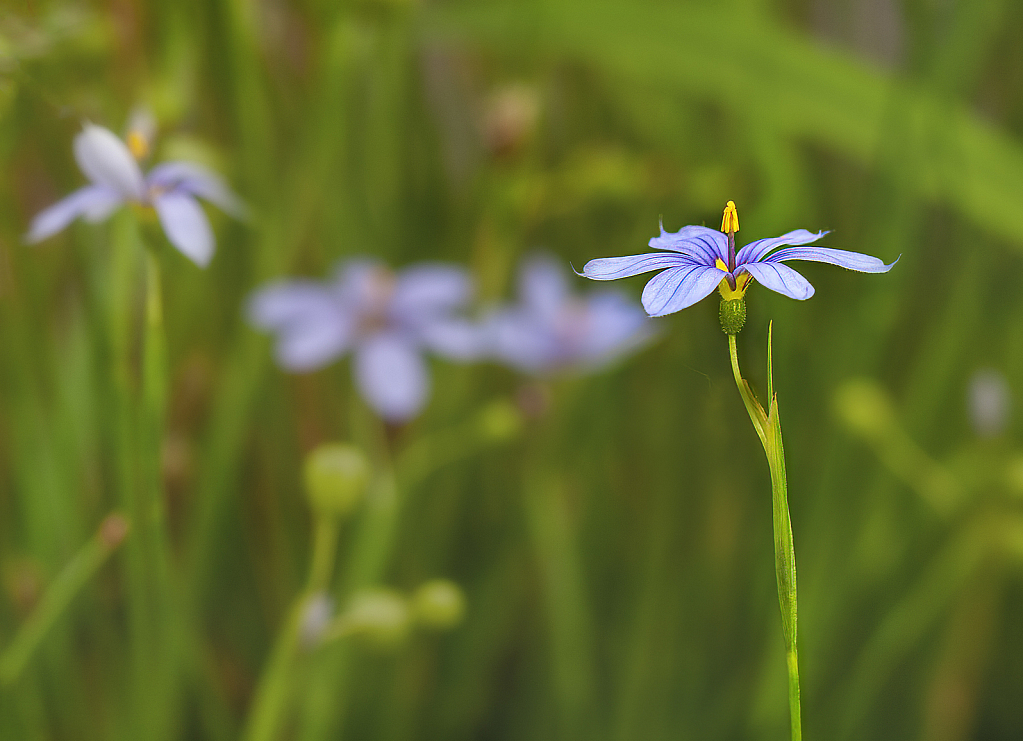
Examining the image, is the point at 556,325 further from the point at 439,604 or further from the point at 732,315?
the point at 732,315

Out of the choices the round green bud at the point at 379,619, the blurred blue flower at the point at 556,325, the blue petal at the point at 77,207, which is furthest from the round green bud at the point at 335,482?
the blurred blue flower at the point at 556,325

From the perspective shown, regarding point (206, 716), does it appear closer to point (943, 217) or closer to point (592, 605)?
point (592, 605)

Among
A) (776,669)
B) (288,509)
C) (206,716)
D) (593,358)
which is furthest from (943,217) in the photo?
(206,716)

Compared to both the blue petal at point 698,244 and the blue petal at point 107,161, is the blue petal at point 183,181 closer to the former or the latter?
the blue petal at point 107,161

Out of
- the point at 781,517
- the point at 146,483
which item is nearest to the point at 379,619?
the point at 146,483

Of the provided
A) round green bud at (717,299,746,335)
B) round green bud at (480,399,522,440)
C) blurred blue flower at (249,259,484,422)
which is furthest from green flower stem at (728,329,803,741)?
blurred blue flower at (249,259,484,422)

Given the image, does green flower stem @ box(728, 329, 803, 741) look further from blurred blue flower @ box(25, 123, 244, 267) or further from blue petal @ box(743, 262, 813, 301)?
blurred blue flower @ box(25, 123, 244, 267)
